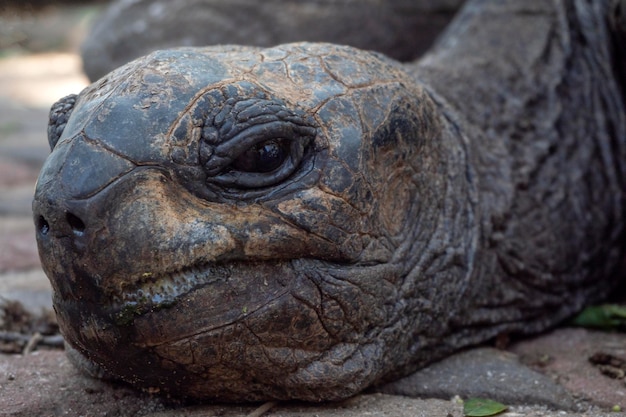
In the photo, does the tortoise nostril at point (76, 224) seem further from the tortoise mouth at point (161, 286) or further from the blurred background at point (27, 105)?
the blurred background at point (27, 105)

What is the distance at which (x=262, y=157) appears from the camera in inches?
72.4

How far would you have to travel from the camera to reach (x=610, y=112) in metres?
2.98

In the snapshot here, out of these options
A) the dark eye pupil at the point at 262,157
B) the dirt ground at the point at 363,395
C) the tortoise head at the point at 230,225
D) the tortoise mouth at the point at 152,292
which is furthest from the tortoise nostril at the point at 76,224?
the dirt ground at the point at 363,395

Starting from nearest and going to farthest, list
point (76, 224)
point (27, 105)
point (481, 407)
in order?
1. point (76, 224)
2. point (481, 407)
3. point (27, 105)

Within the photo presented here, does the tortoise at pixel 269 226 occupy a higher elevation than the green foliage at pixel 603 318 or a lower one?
higher

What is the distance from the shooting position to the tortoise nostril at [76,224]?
5.58ft

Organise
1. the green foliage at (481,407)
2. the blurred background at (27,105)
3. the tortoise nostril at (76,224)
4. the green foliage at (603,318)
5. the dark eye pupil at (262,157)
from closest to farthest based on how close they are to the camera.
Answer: the tortoise nostril at (76,224), the dark eye pupil at (262,157), the green foliage at (481,407), the green foliage at (603,318), the blurred background at (27,105)

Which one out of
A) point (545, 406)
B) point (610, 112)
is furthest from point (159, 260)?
point (610, 112)

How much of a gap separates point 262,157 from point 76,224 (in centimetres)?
41

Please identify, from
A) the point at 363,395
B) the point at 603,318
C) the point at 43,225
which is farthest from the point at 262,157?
the point at 603,318

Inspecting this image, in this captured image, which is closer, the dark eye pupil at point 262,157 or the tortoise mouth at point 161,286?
the tortoise mouth at point 161,286

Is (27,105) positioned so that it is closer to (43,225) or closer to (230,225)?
(43,225)

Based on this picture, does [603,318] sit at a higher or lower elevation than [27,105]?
lower

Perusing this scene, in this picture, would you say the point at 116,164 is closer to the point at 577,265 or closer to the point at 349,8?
the point at 577,265
